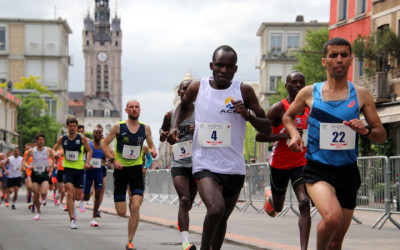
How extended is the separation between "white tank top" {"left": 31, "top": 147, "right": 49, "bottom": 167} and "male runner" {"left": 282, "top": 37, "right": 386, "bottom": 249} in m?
13.3

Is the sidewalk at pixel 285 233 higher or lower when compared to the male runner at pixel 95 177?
lower

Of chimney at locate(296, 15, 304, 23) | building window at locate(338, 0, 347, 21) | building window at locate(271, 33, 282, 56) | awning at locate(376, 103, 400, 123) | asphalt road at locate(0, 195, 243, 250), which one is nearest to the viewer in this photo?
asphalt road at locate(0, 195, 243, 250)

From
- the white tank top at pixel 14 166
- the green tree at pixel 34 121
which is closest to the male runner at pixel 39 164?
the white tank top at pixel 14 166

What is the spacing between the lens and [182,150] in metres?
9.24

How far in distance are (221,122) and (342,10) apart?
104 ft

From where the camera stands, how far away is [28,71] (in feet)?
302

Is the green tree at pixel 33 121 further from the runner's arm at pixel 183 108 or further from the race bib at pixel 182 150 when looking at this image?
the runner's arm at pixel 183 108

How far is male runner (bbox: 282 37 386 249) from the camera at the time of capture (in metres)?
6.19

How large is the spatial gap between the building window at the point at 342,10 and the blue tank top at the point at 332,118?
104ft

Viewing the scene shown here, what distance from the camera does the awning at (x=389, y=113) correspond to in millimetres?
26172

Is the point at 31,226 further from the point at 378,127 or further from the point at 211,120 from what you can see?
the point at 378,127

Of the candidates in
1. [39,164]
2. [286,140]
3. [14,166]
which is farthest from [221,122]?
[14,166]

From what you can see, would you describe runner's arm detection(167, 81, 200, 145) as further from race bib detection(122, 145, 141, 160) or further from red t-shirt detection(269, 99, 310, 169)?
race bib detection(122, 145, 141, 160)

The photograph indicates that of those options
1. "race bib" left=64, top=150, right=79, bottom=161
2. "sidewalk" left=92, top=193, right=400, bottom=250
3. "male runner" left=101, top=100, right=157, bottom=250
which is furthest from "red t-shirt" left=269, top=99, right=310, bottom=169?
"race bib" left=64, top=150, right=79, bottom=161
